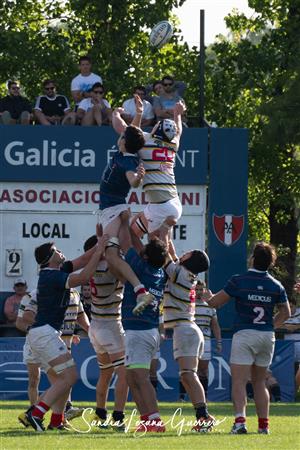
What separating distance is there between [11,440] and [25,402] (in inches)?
324

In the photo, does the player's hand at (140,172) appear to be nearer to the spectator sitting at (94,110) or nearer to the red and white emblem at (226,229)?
the spectator sitting at (94,110)

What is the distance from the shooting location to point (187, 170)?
85.2ft

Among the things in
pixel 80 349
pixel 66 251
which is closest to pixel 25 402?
pixel 80 349

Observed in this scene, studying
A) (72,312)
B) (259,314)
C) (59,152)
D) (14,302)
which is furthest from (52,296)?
(59,152)

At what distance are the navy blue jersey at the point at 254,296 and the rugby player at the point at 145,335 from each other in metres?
0.80

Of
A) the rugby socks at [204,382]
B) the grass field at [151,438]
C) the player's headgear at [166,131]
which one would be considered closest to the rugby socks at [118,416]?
the grass field at [151,438]

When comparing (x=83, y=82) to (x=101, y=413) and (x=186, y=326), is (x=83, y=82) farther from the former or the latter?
(x=186, y=326)

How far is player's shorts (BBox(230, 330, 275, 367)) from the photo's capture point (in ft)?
52.1

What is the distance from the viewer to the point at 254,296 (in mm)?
15891

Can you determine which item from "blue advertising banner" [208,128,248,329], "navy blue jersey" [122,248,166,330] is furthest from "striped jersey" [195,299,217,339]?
"navy blue jersey" [122,248,166,330]

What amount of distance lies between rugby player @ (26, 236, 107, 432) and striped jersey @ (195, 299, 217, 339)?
8.14 metres

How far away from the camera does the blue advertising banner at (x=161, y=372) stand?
23875mm

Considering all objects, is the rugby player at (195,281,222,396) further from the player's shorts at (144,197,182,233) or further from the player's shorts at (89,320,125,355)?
the player's shorts at (89,320,125,355)

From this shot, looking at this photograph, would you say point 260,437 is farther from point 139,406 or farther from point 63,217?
point 63,217
